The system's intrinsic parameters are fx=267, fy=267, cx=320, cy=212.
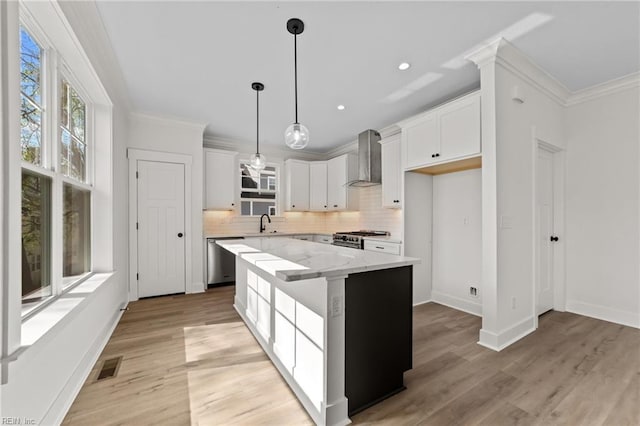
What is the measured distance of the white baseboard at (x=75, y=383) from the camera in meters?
1.54

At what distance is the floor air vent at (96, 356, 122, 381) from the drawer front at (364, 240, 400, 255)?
318 centimetres

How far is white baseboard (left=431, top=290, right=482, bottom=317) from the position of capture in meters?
3.35

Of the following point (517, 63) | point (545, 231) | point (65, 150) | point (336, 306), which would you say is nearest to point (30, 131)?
point (65, 150)

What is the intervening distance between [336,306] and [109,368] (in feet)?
6.55

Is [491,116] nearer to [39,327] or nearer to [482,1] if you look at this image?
[482,1]

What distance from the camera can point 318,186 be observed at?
5.80 m

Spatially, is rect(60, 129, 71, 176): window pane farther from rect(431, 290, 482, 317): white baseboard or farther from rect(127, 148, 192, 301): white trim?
rect(431, 290, 482, 317): white baseboard

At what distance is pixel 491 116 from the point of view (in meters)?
2.52

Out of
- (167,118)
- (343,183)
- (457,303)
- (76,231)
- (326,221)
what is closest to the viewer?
(76,231)

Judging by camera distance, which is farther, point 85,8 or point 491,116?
point 491,116

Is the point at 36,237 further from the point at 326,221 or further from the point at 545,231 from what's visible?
A: the point at 326,221

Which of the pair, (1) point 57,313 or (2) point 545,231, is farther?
(2) point 545,231

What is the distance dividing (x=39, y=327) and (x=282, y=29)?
2.52 metres

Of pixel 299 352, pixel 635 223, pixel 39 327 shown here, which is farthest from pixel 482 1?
pixel 39 327
